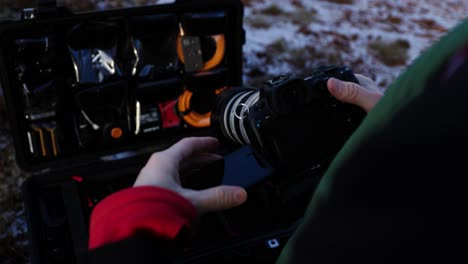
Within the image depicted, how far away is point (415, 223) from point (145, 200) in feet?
1.30

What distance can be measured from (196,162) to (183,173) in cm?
4

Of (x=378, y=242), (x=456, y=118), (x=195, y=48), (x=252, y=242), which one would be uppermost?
(x=456, y=118)

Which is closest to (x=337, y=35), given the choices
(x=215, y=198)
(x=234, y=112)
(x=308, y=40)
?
(x=308, y=40)

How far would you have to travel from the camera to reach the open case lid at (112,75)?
74.1 inches

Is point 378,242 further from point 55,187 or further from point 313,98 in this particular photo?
point 55,187

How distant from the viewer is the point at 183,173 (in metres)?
0.90

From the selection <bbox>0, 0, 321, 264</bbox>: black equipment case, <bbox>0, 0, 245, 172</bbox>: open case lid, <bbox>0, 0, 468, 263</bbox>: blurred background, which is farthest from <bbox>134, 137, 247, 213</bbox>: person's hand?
<bbox>0, 0, 468, 263</bbox>: blurred background

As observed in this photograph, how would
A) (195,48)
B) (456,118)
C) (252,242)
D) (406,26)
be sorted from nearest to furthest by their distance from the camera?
(456,118), (252,242), (195,48), (406,26)

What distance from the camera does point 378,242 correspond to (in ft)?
1.22

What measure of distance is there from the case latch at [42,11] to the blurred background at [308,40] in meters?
1.12

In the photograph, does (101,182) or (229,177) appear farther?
(101,182)

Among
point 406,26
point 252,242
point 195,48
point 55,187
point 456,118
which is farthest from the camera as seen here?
point 406,26

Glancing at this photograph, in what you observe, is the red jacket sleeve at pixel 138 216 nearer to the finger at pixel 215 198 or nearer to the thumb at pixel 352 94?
the finger at pixel 215 198

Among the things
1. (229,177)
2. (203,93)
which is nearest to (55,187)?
(203,93)
